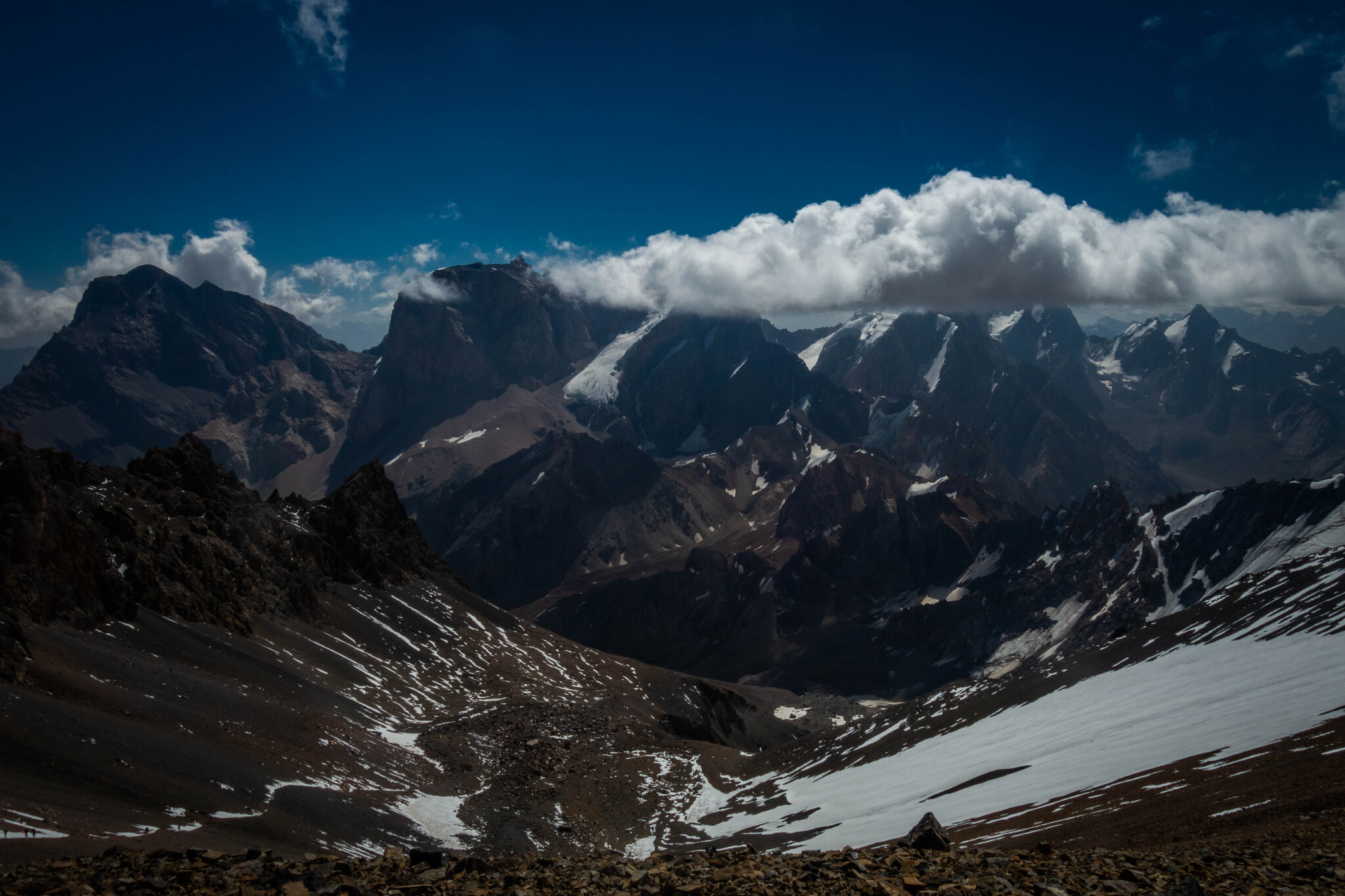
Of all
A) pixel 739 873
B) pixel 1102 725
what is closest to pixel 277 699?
pixel 739 873

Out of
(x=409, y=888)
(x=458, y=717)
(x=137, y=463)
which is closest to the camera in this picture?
(x=409, y=888)

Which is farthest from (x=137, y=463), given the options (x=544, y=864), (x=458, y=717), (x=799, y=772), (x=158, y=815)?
(x=544, y=864)

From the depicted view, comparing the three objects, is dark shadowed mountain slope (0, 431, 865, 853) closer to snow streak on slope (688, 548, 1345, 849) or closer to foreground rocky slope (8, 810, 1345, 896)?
snow streak on slope (688, 548, 1345, 849)

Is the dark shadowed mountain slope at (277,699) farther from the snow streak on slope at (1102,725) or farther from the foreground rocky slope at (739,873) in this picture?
the foreground rocky slope at (739,873)

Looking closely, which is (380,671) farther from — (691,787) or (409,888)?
(409,888)

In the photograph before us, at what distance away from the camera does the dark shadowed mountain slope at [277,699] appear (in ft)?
172

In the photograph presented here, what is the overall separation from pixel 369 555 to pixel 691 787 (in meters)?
95.3

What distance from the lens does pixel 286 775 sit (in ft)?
208

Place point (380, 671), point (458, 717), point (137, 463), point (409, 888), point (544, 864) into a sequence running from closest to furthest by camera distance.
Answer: point (409, 888) → point (544, 864) → point (458, 717) → point (380, 671) → point (137, 463)

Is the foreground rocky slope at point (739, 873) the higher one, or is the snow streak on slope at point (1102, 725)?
the foreground rocky slope at point (739, 873)

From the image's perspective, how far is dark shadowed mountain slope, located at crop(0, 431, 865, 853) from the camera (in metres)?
52.3

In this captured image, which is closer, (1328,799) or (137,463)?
(1328,799)

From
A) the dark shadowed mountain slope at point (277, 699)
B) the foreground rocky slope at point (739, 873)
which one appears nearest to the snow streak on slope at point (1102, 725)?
the dark shadowed mountain slope at point (277, 699)

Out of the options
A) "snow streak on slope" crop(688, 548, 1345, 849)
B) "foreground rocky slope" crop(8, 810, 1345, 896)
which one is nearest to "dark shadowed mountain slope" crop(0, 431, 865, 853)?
"snow streak on slope" crop(688, 548, 1345, 849)
